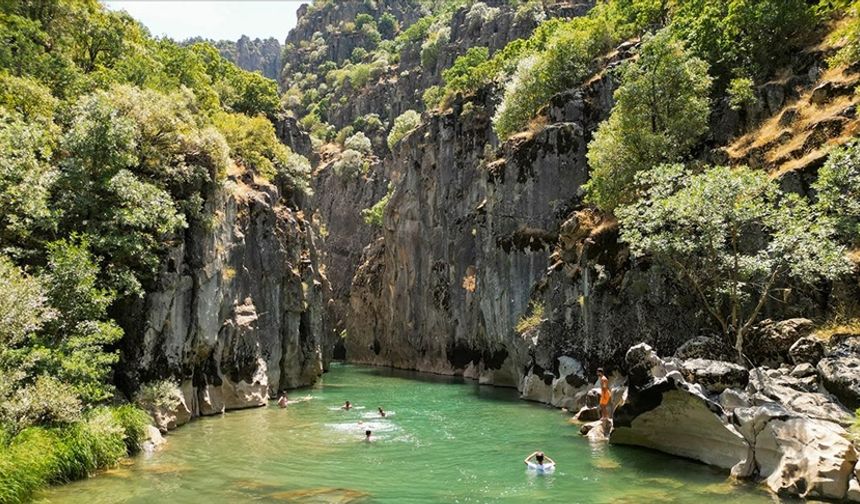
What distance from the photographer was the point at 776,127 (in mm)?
25953

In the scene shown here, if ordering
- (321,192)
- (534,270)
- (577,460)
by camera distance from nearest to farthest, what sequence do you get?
1. (577,460)
2. (534,270)
3. (321,192)

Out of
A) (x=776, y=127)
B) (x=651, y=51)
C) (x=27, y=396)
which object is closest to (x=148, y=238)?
(x=27, y=396)

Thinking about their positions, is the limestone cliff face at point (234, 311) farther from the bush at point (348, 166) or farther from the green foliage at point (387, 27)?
the green foliage at point (387, 27)

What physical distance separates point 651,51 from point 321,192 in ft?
203

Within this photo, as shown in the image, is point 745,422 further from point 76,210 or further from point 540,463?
point 76,210

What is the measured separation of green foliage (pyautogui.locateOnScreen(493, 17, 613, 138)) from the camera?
4003 cm

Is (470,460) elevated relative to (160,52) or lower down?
lower down

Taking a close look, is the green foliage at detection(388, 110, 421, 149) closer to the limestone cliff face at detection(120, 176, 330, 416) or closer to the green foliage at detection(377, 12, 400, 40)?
the limestone cliff face at detection(120, 176, 330, 416)

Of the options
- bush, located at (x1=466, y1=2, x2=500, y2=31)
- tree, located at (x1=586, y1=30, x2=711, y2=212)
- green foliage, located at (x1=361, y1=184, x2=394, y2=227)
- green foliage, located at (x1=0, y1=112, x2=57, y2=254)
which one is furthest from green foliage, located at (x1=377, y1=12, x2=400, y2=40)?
green foliage, located at (x1=0, y1=112, x2=57, y2=254)

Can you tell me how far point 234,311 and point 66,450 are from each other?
619 inches

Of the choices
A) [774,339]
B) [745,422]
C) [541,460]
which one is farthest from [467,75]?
[745,422]

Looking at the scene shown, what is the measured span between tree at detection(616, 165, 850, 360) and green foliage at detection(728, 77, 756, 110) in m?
7.42

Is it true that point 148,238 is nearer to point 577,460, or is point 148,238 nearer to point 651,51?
point 577,460

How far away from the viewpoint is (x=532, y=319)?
3322cm
